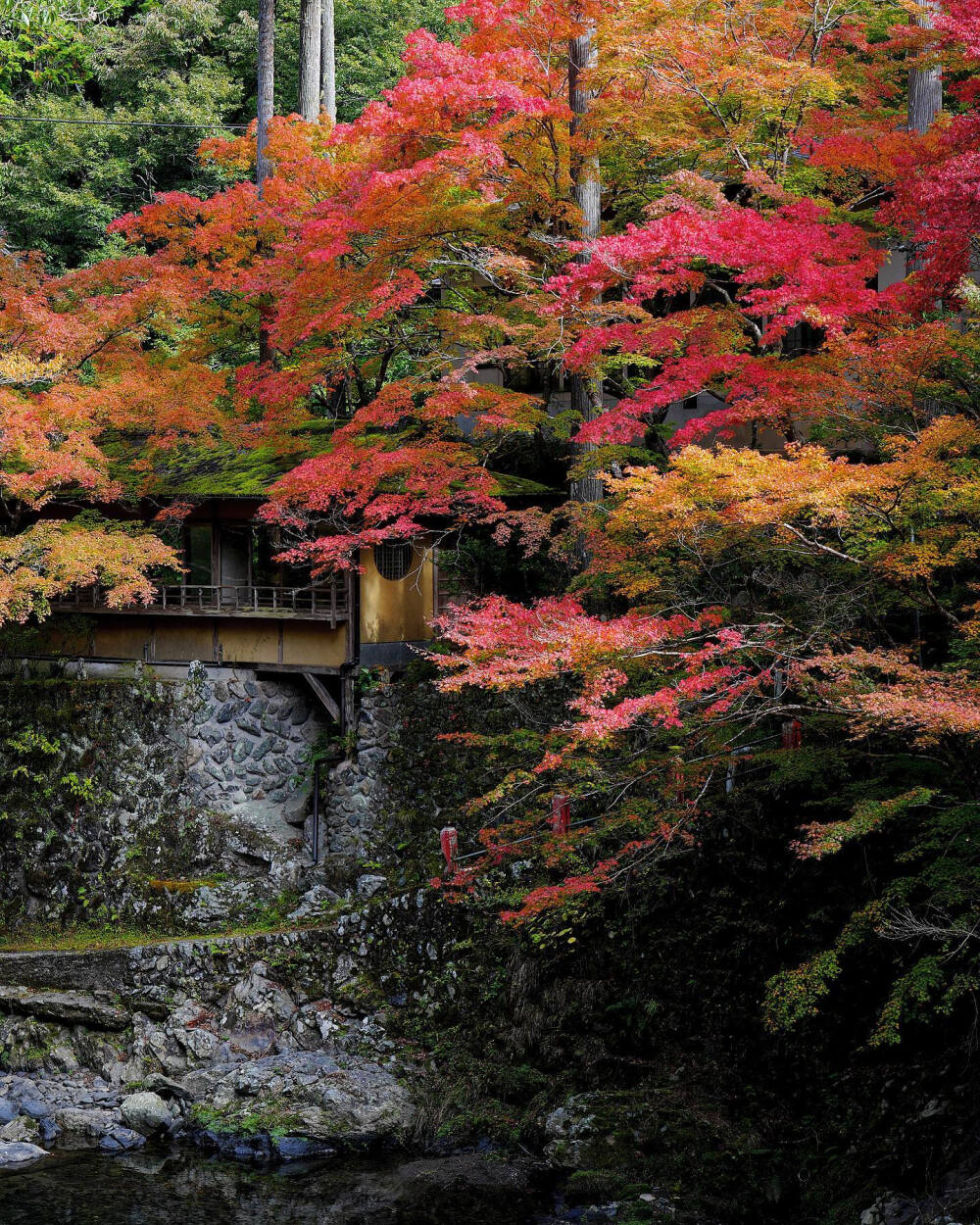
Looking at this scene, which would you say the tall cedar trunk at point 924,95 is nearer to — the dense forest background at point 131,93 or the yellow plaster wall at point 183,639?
the yellow plaster wall at point 183,639

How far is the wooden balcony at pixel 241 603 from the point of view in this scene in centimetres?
1806

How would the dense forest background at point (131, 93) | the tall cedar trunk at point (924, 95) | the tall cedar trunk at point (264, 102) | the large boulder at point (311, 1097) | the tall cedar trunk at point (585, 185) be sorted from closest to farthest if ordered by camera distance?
the large boulder at point (311, 1097)
the tall cedar trunk at point (924, 95)
the tall cedar trunk at point (585, 185)
the tall cedar trunk at point (264, 102)
the dense forest background at point (131, 93)

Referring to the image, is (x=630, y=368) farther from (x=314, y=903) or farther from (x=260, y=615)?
(x=314, y=903)

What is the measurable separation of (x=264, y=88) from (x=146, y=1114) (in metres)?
16.7

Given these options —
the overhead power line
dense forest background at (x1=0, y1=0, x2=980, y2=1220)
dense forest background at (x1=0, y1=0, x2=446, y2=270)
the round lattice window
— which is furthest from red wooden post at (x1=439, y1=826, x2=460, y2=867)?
the overhead power line

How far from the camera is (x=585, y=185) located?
15.6m

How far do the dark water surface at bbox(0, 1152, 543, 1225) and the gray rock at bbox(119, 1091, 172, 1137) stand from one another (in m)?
0.53

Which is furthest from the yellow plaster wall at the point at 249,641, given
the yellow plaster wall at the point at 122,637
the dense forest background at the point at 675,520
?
the dense forest background at the point at 675,520

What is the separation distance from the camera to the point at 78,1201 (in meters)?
12.0

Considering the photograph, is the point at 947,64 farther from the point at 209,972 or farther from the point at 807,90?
the point at 209,972

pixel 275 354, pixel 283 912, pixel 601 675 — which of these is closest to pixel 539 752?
pixel 283 912

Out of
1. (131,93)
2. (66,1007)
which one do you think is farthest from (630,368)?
(131,93)

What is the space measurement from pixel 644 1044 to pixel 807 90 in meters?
11.0

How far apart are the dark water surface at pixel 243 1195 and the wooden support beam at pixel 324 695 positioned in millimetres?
6859
